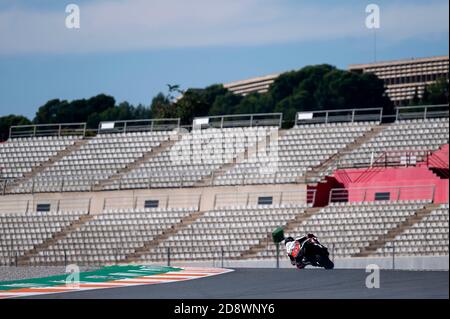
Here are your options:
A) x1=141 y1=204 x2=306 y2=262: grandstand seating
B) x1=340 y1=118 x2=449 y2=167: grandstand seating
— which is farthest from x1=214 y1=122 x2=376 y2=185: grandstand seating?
x1=141 y1=204 x2=306 y2=262: grandstand seating

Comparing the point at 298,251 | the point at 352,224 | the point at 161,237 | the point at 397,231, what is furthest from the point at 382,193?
the point at 298,251

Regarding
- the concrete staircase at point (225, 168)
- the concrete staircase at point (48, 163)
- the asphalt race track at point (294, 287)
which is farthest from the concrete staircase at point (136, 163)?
the asphalt race track at point (294, 287)

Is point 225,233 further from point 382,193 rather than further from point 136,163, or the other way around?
point 136,163

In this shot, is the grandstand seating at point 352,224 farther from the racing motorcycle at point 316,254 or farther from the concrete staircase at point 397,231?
the racing motorcycle at point 316,254

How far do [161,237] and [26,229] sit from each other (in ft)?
17.6

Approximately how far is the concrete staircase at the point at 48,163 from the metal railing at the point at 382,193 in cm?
1241

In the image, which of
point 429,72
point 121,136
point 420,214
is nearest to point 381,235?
point 420,214

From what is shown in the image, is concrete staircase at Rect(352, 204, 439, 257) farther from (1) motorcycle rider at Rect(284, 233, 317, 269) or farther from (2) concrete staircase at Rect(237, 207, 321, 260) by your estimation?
(1) motorcycle rider at Rect(284, 233, 317, 269)

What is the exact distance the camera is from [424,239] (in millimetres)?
34000

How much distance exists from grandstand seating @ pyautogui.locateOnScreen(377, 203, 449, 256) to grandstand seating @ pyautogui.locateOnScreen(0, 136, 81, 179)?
17.3 meters
